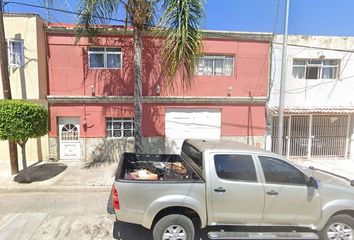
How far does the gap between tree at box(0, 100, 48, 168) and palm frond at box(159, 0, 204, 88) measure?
14.3 feet

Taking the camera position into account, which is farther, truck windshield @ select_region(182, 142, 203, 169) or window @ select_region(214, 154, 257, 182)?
truck windshield @ select_region(182, 142, 203, 169)

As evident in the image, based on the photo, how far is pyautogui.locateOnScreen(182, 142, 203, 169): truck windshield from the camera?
429 centimetres

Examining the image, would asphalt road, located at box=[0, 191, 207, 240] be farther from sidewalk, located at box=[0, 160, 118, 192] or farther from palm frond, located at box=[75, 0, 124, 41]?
palm frond, located at box=[75, 0, 124, 41]

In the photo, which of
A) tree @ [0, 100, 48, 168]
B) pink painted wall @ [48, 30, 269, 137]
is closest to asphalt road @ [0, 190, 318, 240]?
tree @ [0, 100, 48, 168]

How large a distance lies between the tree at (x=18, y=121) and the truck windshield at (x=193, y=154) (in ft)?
15.7

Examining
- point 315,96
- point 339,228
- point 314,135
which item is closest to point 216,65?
point 315,96

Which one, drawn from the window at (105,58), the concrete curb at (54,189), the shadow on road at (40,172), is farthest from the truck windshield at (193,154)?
the window at (105,58)

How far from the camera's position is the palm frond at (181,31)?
20.2 ft

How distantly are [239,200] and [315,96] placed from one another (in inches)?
366

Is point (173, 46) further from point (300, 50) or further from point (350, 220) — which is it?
point (300, 50)

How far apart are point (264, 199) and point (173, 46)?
4251mm

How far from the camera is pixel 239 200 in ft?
13.2

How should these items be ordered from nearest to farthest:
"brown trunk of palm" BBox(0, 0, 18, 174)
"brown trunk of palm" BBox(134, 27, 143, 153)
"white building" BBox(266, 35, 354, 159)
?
"brown trunk of palm" BBox(134, 27, 143, 153), "brown trunk of palm" BBox(0, 0, 18, 174), "white building" BBox(266, 35, 354, 159)

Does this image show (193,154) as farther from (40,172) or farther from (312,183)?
(40,172)
